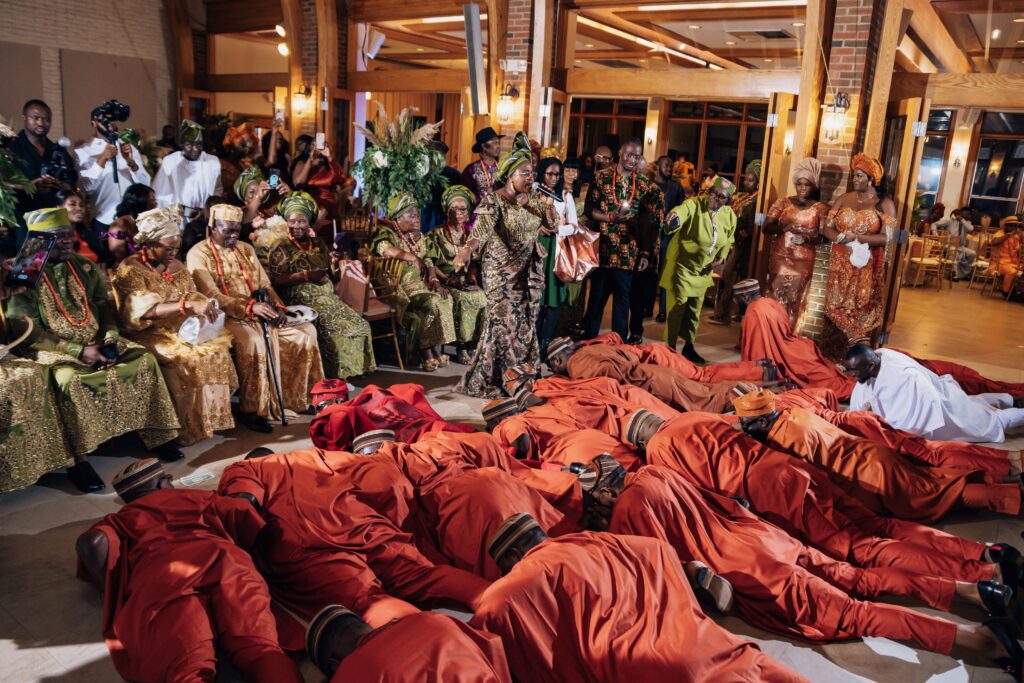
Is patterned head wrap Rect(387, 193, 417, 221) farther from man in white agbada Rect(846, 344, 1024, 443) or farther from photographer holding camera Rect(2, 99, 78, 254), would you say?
man in white agbada Rect(846, 344, 1024, 443)

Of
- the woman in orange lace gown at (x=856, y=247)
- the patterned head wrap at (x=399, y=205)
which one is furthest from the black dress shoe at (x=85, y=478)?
the woman in orange lace gown at (x=856, y=247)

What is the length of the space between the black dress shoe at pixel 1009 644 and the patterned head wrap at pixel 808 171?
15.5 ft

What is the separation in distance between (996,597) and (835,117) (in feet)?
17.2

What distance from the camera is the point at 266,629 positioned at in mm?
2396

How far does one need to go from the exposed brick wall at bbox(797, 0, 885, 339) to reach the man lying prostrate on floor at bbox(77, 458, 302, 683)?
5687mm

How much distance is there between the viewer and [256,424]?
464 centimetres

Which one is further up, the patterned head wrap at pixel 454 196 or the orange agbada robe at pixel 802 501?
the patterned head wrap at pixel 454 196

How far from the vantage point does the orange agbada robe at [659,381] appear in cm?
485

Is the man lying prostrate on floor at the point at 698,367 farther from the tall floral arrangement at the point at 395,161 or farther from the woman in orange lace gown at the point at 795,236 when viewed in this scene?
the tall floral arrangement at the point at 395,161

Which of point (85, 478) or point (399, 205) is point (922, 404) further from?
point (85, 478)

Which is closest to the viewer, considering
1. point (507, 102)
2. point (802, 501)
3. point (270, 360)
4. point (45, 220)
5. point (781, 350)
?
point (802, 501)

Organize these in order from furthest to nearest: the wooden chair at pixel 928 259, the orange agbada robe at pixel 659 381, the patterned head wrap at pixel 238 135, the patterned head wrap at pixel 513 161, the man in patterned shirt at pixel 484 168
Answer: the wooden chair at pixel 928 259 < the patterned head wrap at pixel 238 135 < the man in patterned shirt at pixel 484 168 < the patterned head wrap at pixel 513 161 < the orange agbada robe at pixel 659 381

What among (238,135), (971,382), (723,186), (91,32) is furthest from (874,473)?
(91,32)

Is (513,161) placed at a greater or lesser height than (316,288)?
greater
